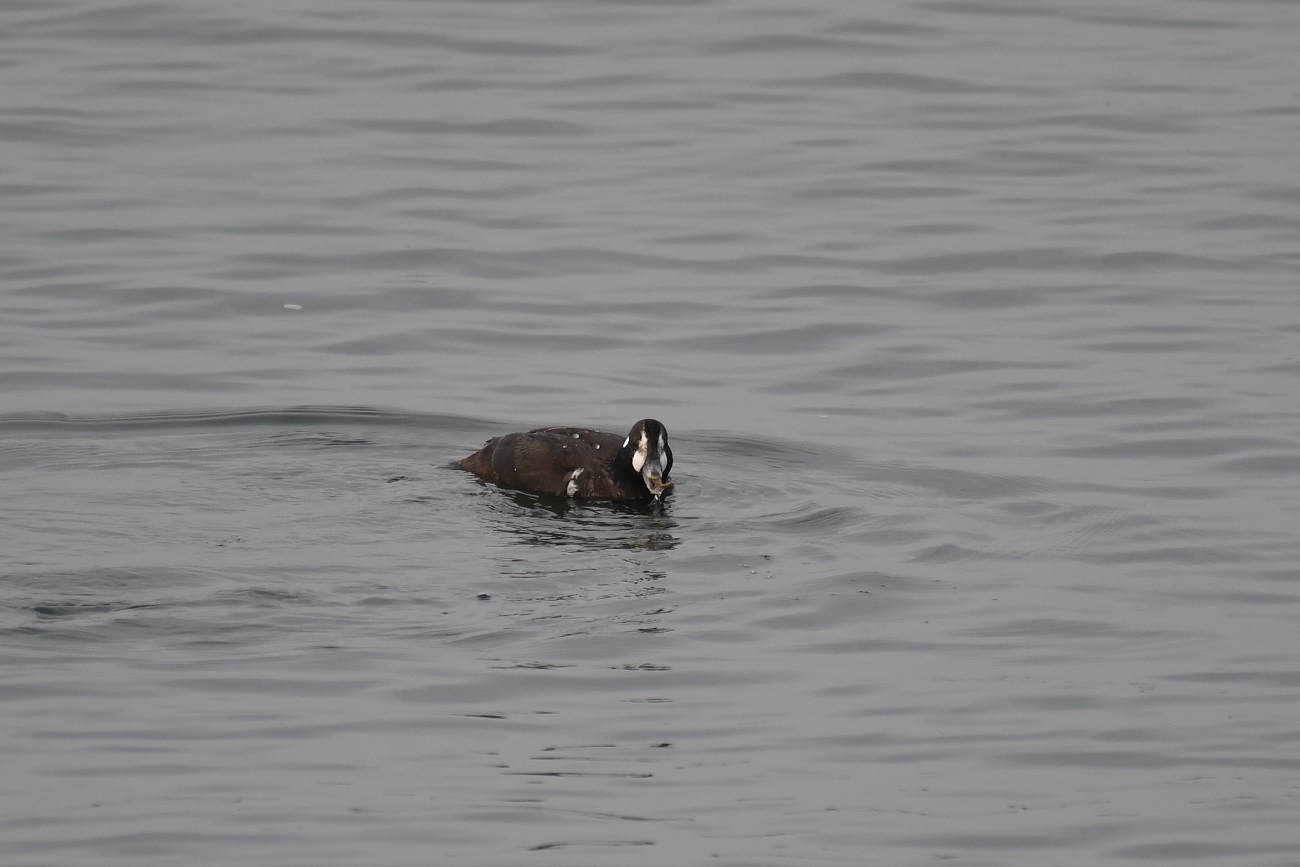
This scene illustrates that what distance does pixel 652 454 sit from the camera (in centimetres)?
1180

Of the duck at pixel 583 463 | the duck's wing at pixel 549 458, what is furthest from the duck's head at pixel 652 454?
the duck's wing at pixel 549 458

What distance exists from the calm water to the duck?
19 cm

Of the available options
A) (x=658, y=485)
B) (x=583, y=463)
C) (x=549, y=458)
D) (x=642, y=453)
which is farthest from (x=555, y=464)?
(x=658, y=485)

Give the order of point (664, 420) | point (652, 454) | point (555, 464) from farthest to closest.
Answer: point (664, 420) < point (555, 464) < point (652, 454)

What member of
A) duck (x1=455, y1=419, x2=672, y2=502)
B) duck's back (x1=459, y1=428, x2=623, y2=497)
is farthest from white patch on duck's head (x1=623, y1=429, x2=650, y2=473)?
duck's back (x1=459, y1=428, x2=623, y2=497)

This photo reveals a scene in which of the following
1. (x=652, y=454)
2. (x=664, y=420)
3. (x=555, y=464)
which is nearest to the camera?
(x=652, y=454)

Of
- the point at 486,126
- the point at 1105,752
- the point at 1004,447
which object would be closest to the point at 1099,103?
the point at 486,126

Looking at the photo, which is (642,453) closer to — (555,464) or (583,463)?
(583,463)

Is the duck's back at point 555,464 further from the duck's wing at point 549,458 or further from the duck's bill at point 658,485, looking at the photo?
the duck's bill at point 658,485

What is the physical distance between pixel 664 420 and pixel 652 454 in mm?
1812

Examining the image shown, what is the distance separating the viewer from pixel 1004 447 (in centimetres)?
1293

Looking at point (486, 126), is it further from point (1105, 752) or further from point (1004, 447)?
point (1105, 752)

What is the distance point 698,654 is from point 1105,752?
196 centimetres

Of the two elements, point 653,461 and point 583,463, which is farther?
point 583,463
